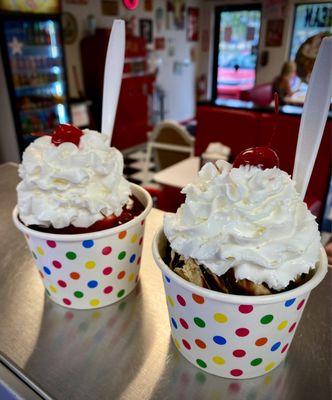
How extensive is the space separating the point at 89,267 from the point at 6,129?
4.06 meters

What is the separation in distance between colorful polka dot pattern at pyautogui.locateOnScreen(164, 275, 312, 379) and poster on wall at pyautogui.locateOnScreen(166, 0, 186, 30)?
674cm

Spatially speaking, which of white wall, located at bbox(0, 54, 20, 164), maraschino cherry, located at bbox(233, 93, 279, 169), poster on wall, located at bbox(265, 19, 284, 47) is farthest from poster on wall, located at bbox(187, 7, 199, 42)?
maraschino cherry, located at bbox(233, 93, 279, 169)

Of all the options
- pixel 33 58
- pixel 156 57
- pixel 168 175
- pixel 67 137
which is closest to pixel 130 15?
pixel 156 57

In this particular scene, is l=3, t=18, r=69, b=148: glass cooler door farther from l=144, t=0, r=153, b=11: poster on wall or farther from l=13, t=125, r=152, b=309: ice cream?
l=13, t=125, r=152, b=309: ice cream

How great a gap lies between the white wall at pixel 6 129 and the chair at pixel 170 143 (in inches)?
70.4

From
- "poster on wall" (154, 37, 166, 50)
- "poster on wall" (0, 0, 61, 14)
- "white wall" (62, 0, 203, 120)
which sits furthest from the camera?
"poster on wall" (154, 37, 166, 50)

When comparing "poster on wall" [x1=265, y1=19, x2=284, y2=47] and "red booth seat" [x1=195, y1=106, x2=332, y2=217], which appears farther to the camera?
"poster on wall" [x1=265, y1=19, x2=284, y2=47]

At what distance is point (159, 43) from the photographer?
636 centimetres

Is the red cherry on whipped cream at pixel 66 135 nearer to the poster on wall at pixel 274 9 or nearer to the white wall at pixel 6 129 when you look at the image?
the white wall at pixel 6 129

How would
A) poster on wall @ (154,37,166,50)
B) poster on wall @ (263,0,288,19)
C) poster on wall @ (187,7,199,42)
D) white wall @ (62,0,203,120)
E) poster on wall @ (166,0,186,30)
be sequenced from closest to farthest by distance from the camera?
white wall @ (62,0,203,120) → poster on wall @ (263,0,288,19) → poster on wall @ (154,37,166,50) → poster on wall @ (166,0,186,30) → poster on wall @ (187,7,199,42)

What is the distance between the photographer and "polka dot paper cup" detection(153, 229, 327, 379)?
524 millimetres

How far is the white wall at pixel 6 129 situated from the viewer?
13.2ft

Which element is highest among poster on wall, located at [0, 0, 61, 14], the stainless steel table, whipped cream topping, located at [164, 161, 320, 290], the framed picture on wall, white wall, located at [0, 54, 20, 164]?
poster on wall, located at [0, 0, 61, 14]

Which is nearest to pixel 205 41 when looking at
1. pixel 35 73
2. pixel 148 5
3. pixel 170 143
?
pixel 148 5
